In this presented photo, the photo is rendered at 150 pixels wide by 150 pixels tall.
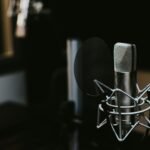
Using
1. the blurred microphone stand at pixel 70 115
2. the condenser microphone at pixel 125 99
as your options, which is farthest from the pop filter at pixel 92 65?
the blurred microphone stand at pixel 70 115

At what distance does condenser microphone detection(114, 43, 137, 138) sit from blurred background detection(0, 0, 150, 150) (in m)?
0.05

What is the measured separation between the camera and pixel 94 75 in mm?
561

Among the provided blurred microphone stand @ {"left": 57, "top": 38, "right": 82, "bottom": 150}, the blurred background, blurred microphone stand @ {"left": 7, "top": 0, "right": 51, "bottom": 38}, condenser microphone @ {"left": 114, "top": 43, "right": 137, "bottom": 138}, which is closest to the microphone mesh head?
condenser microphone @ {"left": 114, "top": 43, "right": 137, "bottom": 138}

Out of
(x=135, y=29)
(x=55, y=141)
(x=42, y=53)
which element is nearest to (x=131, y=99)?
(x=135, y=29)

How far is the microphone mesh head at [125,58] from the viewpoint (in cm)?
47

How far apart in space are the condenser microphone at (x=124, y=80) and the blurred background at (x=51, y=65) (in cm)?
5

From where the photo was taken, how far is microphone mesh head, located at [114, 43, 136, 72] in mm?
466

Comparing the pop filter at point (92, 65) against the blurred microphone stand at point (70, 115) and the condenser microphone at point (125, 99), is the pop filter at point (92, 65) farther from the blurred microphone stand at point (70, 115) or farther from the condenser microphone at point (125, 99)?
the blurred microphone stand at point (70, 115)

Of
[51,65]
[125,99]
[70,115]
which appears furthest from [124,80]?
[51,65]

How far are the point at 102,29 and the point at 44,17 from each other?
0.91 ft

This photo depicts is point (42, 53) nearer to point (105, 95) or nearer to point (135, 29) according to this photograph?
point (135, 29)

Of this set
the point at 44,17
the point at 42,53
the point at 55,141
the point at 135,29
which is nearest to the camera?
the point at 135,29

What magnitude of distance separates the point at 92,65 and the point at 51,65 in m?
0.69

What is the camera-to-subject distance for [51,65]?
125 centimetres
